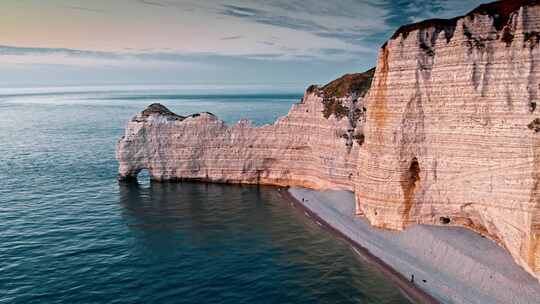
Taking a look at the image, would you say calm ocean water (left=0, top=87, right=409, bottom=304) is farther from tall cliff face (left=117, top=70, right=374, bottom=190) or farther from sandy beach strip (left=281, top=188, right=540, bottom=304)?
tall cliff face (left=117, top=70, right=374, bottom=190)

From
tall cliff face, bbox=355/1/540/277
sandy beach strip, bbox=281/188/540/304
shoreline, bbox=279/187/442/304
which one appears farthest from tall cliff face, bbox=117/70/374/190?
sandy beach strip, bbox=281/188/540/304

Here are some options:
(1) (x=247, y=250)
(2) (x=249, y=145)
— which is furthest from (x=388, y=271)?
(2) (x=249, y=145)

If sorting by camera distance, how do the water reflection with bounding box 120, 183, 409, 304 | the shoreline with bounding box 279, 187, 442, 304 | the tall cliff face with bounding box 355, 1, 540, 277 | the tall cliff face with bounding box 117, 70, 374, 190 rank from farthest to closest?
the tall cliff face with bounding box 117, 70, 374, 190 < the water reflection with bounding box 120, 183, 409, 304 < the shoreline with bounding box 279, 187, 442, 304 < the tall cliff face with bounding box 355, 1, 540, 277

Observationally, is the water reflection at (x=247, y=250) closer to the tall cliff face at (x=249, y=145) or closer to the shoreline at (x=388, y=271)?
the shoreline at (x=388, y=271)

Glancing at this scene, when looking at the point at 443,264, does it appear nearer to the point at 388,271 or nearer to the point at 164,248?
the point at 388,271

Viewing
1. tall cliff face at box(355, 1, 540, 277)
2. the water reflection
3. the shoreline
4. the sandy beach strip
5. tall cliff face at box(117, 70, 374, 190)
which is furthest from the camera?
tall cliff face at box(117, 70, 374, 190)

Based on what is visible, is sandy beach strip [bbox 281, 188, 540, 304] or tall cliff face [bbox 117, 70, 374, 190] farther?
tall cliff face [bbox 117, 70, 374, 190]

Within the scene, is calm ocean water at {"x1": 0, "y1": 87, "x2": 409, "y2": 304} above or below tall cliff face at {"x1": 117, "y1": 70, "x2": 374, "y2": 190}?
below
